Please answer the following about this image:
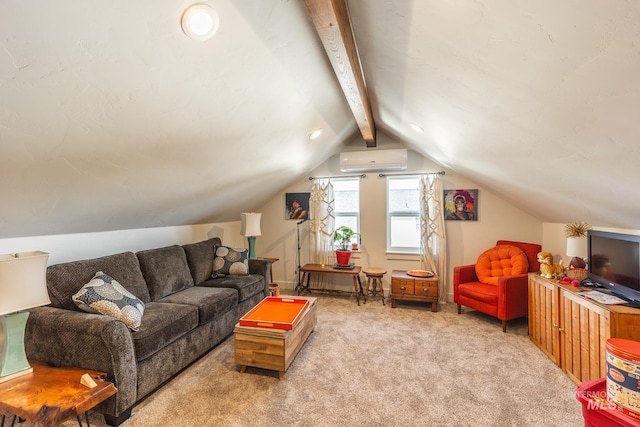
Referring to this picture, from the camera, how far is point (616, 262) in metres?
2.18

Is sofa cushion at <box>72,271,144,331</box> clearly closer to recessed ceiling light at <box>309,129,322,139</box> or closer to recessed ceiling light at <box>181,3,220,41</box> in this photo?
recessed ceiling light at <box>181,3,220,41</box>

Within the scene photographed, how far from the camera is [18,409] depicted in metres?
1.37

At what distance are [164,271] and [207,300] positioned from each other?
2.12 ft

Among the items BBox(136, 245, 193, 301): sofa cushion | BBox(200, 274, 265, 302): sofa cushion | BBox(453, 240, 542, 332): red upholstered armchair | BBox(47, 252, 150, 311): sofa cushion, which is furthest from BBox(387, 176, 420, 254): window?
BBox(47, 252, 150, 311): sofa cushion

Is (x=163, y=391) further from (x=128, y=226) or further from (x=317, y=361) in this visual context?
(x=128, y=226)

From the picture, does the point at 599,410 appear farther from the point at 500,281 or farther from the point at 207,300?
the point at 207,300

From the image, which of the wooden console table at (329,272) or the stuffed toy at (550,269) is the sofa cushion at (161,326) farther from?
the stuffed toy at (550,269)

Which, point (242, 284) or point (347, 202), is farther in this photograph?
point (347, 202)

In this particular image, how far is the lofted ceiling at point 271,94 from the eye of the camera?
112 centimetres

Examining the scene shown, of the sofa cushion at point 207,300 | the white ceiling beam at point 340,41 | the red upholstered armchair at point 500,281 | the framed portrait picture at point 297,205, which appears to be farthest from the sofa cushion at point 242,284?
the red upholstered armchair at point 500,281

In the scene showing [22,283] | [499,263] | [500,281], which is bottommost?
[500,281]

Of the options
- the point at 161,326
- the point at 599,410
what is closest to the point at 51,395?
the point at 161,326

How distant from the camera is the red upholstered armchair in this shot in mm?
3143

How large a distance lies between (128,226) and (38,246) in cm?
78
